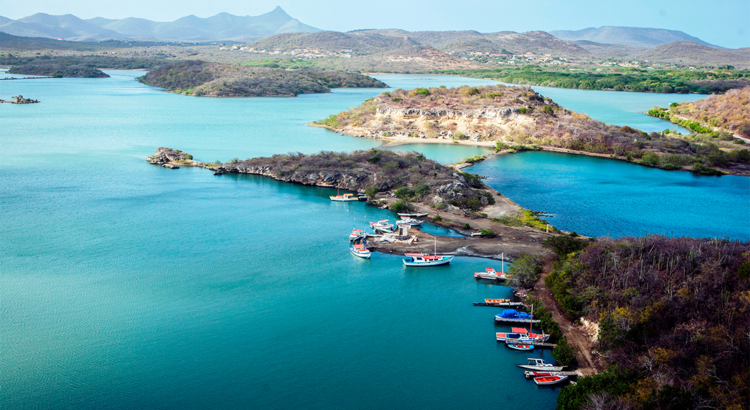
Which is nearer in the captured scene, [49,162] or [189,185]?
[189,185]

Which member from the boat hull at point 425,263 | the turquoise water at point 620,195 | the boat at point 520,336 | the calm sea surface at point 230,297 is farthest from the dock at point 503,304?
the turquoise water at point 620,195

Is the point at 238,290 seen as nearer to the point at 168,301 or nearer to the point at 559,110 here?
the point at 168,301

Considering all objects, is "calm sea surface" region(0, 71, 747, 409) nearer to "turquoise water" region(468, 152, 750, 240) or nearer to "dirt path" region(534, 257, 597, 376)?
"turquoise water" region(468, 152, 750, 240)

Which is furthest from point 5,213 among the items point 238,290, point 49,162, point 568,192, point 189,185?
point 568,192

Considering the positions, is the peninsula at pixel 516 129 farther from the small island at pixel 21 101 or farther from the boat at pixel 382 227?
the small island at pixel 21 101

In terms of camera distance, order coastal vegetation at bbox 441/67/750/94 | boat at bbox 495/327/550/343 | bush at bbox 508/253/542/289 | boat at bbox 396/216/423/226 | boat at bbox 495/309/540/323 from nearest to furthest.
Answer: boat at bbox 495/327/550/343, boat at bbox 495/309/540/323, bush at bbox 508/253/542/289, boat at bbox 396/216/423/226, coastal vegetation at bbox 441/67/750/94

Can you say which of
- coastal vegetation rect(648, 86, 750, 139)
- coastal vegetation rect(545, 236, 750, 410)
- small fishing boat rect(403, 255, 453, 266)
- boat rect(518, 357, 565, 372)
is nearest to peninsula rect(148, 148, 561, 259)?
small fishing boat rect(403, 255, 453, 266)
